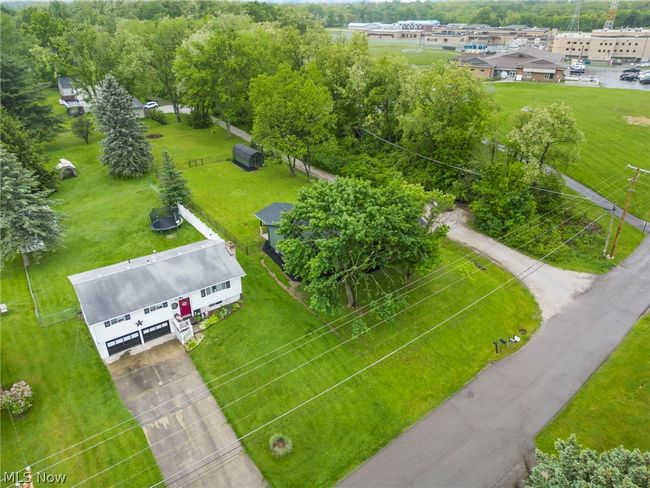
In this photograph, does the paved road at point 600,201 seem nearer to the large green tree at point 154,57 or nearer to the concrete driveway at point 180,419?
the concrete driveway at point 180,419

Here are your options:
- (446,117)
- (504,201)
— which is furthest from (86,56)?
(504,201)

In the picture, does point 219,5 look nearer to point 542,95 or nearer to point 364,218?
point 542,95

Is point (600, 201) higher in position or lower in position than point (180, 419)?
higher

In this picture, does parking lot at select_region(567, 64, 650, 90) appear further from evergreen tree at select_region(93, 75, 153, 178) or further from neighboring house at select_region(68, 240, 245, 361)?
neighboring house at select_region(68, 240, 245, 361)

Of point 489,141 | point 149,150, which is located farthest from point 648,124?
point 149,150

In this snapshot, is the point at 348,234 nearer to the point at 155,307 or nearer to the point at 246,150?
the point at 155,307
